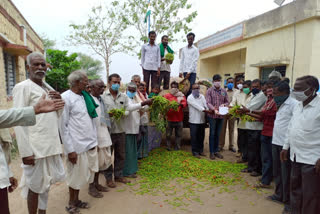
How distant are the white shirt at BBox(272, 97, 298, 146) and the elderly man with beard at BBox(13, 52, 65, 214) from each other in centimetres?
340

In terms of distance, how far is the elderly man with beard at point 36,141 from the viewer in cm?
251

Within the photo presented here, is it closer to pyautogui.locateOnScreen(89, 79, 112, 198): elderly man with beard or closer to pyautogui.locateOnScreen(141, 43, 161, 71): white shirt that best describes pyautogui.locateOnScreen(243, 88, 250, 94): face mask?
pyautogui.locateOnScreen(141, 43, 161, 71): white shirt

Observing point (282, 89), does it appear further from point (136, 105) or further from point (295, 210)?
point (136, 105)

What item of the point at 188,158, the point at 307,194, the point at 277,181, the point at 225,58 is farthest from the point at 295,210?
the point at 225,58

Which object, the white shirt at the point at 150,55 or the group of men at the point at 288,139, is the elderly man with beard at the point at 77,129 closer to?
the group of men at the point at 288,139

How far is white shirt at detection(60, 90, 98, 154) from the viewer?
314 centimetres

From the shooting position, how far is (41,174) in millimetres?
2678

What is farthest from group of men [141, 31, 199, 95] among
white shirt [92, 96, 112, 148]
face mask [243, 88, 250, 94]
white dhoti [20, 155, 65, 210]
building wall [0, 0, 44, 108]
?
Answer: building wall [0, 0, 44, 108]

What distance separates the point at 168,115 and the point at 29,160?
4.25 m

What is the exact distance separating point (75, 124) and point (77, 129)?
0.08 meters

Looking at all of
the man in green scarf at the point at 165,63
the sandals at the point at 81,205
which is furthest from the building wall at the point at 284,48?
the sandals at the point at 81,205

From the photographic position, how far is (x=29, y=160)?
2.52 meters

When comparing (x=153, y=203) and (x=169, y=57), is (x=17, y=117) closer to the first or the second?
(x=153, y=203)

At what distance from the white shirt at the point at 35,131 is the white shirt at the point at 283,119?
3.40m
